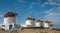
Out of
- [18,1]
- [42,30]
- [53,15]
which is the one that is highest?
[18,1]

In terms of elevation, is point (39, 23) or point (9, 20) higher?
point (9, 20)

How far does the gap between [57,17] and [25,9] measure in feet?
3.79

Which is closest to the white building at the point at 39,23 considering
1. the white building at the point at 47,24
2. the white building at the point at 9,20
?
the white building at the point at 47,24

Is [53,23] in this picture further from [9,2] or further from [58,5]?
[9,2]

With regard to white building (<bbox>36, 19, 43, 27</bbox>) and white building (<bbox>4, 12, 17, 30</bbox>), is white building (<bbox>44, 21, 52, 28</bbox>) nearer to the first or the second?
white building (<bbox>36, 19, 43, 27</bbox>)

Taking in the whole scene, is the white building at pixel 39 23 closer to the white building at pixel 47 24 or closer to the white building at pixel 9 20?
the white building at pixel 47 24

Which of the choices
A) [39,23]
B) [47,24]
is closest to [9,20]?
[39,23]

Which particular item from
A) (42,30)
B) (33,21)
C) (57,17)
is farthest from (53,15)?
(33,21)

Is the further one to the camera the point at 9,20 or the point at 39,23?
the point at 39,23

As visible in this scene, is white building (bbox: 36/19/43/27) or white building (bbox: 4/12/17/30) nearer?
white building (bbox: 4/12/17/30)

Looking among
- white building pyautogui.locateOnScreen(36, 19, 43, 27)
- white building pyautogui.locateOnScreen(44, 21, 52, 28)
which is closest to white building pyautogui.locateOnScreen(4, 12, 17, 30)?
white building pyautogui.locateOnScreen(36, 19, 43, 27)

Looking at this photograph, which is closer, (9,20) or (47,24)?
(9,20)

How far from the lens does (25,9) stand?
316 inches

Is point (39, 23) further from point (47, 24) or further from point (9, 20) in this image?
point (9, 20)
